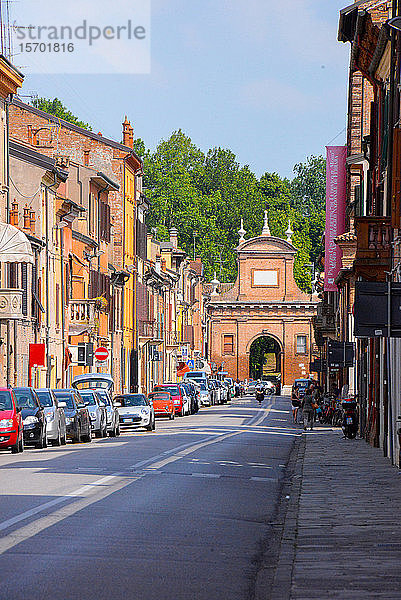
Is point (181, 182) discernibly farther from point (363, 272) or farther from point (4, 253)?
point (363, 272)

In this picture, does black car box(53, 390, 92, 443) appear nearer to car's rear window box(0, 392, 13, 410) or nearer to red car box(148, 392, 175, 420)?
car's rear window box(0, 392, 13, 410)

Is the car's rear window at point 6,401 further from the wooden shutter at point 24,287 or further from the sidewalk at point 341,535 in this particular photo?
the wooden shutter at point 24,287

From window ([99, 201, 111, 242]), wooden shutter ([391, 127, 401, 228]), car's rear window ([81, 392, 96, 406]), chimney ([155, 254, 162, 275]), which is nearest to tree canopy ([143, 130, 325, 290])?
chimney ([155, 254, 162, 275])

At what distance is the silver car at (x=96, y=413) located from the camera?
39875 millimetres

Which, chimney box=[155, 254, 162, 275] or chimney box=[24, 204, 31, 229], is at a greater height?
chimney box=[155, 254, 162, 275]

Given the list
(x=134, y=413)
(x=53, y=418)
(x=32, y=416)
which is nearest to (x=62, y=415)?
(x=53, y=418)

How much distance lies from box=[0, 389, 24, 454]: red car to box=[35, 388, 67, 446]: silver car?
3.40 meters

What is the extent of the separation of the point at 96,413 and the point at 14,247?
29.8 ft

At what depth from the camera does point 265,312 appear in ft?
423

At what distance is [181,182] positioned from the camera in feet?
450

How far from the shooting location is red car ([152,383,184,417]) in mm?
67062

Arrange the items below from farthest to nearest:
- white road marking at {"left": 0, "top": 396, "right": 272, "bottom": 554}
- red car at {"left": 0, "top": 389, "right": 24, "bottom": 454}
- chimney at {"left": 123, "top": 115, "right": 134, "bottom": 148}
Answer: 1. chimney at {"left": 123, "top": 115, "right": 134, "bottom": 148}
2. red car at {"left": 0, "top": 389, "right": 24, "bottom": 454}
3. white road marking at {"left": 0, "top": 396, "right": 272, "bottom": 554}

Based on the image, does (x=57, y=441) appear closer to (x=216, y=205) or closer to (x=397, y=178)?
(x=397, y=178)

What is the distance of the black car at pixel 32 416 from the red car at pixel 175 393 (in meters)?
35.5
